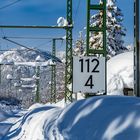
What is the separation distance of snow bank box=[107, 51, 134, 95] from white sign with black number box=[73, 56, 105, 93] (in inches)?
986

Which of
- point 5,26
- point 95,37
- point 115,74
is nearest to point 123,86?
point 115,74

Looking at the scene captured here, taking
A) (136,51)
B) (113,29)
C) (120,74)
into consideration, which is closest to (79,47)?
(113,29)

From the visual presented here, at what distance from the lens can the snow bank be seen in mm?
39344

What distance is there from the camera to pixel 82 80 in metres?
14.1

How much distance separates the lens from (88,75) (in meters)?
14.0

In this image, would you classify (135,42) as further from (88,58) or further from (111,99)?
(111,99)

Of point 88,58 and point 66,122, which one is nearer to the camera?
point 66,122

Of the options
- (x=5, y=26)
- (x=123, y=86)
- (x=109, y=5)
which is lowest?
(x=123, y=86)

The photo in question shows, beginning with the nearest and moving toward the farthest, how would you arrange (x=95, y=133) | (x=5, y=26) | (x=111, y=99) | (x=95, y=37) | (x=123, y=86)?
→ (x=95, y=133) → (x=111, y=99) → (x=5, y=26) → (x=123, y=86) → (x=95, y=37)

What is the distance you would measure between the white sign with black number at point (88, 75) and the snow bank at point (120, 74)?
2504 centimetres

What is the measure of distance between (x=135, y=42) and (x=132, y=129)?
668cm

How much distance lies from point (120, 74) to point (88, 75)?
26491 mm

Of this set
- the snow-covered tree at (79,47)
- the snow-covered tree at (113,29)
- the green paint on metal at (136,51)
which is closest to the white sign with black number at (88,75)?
the green paint on metal at (136,51)

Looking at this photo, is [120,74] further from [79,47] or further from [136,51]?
[79,47]
